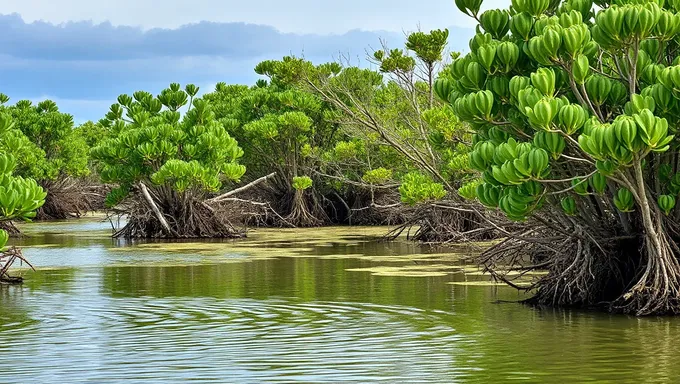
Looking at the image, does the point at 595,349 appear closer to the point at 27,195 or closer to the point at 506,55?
the point at 506,55

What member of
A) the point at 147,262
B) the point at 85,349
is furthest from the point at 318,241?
the point at 85,349

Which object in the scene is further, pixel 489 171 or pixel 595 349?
pixel 489 171

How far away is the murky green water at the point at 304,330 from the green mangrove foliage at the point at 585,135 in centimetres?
51

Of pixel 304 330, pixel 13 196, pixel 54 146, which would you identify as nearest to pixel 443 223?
pixel 304 330

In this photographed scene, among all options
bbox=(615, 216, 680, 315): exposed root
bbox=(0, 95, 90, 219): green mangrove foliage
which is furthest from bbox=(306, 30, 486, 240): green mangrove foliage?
bbox=(0, 95, 90, 219): green mangrove foliage

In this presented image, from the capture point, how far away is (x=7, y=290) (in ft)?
33.3

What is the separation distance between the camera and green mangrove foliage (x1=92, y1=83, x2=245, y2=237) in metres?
18.6

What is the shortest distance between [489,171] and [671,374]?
2756mm

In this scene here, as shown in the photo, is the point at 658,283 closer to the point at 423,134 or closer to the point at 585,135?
the point at 585,135

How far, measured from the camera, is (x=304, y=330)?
7.27 meters

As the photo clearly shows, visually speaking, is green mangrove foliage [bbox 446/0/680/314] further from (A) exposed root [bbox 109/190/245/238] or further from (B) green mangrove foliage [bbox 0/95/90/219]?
(B) green mangrove foliage [bbox 0/95/90/219]

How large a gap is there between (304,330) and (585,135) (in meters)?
2.31

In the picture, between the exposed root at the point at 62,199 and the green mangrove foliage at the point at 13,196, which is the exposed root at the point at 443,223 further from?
the exposed root at the point at 62,199

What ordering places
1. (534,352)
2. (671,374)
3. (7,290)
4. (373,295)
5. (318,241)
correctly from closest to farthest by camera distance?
(671,374) < (534,352) < (373,295) < (7,290) < (318,241)
